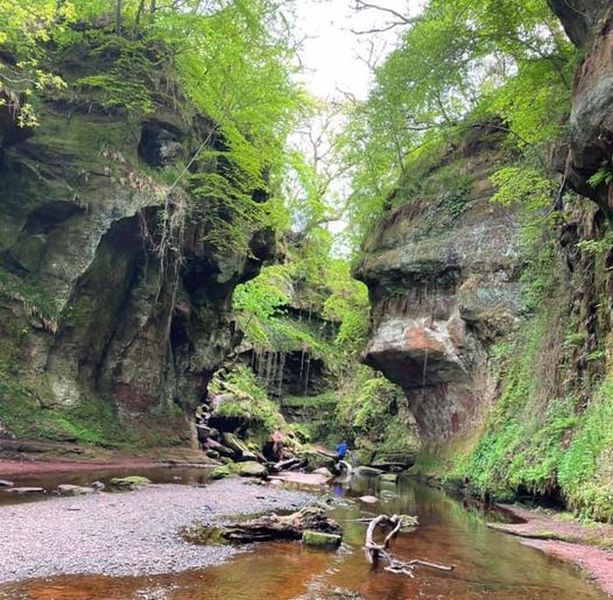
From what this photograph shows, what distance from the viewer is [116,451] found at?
19078 mm

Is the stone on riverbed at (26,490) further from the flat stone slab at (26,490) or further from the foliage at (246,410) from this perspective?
the foliage at (246,410)

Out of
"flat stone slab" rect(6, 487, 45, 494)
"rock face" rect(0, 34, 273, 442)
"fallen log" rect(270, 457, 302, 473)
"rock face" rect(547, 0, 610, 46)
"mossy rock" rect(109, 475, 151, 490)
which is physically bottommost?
"fallen log" rect(270, 457, 302, 473)

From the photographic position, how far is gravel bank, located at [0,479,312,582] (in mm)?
6816

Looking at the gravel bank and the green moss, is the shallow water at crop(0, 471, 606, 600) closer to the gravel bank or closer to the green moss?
the gravel bank

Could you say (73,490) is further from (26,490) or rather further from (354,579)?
(354,579)

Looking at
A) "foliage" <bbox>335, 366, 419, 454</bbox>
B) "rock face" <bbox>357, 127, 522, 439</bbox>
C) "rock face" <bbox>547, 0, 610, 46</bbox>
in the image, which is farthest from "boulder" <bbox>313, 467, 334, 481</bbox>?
"rock face" <bbox>547, 0, 610, 46</bbox>

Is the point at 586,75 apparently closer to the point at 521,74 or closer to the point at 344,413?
the point at 521,74

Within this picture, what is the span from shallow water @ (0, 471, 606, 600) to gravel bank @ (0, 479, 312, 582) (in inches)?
16.3

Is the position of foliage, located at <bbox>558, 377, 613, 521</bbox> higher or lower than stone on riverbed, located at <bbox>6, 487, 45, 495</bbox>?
higher

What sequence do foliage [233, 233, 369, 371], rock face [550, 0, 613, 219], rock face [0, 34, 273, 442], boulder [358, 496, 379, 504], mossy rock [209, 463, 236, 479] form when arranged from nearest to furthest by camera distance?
1. rock face [550, 0, 613, 219]
2. boulder [358, 496, 379, 504]
3. mossy rock [209, 463, 236, 479]
4. rock face [0, 34, 273, 442]
5. foliage [233, 233, 369, 371]

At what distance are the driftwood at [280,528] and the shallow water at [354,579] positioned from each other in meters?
0.32

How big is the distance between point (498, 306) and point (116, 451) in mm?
14777

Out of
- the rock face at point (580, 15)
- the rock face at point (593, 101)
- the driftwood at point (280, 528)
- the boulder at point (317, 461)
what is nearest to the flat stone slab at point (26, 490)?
the driftwood at point (280, 528)

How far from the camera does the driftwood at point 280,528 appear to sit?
909cm
